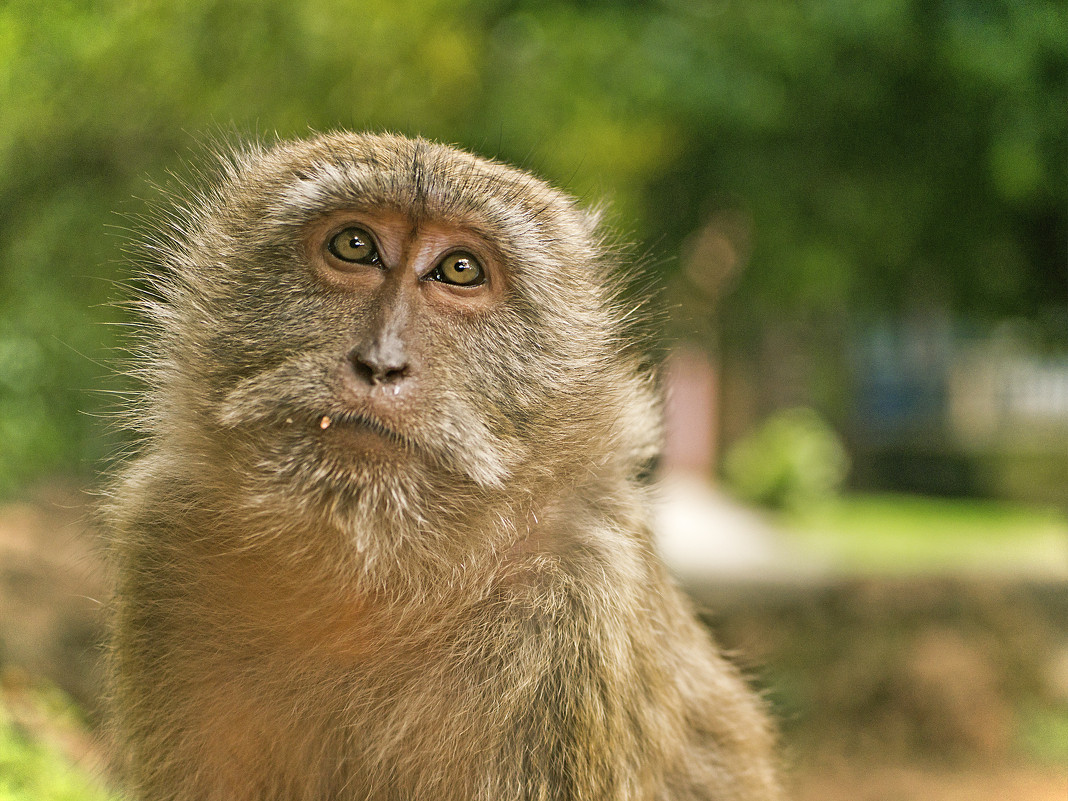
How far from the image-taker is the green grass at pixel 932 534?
10109 millimetres

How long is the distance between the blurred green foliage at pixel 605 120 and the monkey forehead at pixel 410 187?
2.13ft

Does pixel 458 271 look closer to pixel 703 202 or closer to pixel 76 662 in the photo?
pixel 76 662

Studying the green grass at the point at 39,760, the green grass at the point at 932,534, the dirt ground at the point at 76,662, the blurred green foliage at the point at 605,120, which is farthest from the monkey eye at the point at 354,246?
the green grass at the point at 932,534

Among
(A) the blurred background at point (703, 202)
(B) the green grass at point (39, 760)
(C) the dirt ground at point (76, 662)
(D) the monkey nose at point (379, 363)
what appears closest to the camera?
(D) the monkey nose at point (379, 363)

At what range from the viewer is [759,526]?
14656mm

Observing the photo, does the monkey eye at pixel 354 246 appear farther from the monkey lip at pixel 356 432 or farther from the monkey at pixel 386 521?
the monkey lip at pixel 356 432

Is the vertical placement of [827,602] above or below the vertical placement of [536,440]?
below

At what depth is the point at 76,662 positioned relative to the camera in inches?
Result: 210

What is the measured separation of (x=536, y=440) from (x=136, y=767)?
139 cm

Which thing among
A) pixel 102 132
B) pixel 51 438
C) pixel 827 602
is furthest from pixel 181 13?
pixel 827 602

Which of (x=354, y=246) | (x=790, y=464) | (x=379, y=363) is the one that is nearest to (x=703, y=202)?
(x=354, y=246)

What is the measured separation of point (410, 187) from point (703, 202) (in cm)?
489

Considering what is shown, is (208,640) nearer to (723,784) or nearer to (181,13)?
(723,784)

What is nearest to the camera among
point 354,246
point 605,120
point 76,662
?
point 354,246
